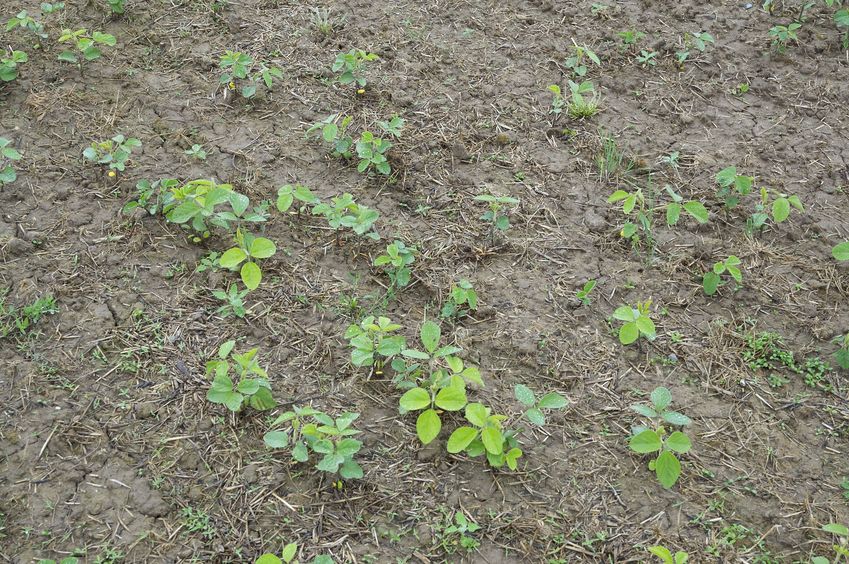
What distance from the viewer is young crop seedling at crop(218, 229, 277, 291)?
2.49 metres

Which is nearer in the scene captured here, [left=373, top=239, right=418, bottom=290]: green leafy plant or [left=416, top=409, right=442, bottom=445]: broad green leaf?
[left=416, top=409, right=442, bottom=445]: broad green leaf

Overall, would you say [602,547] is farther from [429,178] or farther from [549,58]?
[549,58]

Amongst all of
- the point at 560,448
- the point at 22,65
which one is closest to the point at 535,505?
the point at 560,448

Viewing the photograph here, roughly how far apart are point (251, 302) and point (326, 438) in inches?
29.1

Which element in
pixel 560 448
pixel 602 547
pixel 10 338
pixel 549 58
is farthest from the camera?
pixel 549 58

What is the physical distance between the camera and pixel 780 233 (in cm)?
292

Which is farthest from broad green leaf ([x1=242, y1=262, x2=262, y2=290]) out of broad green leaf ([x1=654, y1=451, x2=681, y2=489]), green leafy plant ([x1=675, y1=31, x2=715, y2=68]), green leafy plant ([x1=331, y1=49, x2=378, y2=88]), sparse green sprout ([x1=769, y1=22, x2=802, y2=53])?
sparse green sprout ([x1=769, y1=22, x2=802, y2=53])

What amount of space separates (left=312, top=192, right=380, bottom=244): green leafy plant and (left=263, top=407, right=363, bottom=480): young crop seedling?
815mm

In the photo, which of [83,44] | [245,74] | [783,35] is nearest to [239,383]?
[245,74]

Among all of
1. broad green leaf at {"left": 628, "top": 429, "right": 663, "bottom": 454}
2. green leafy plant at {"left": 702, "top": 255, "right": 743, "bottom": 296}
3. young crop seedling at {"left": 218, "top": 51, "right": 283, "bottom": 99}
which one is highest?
young crop seedling at {"left": 218, "top": 51, "right": 283, "bottom": 99}

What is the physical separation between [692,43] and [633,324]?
1995mm

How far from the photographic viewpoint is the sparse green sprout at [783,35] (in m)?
3.53

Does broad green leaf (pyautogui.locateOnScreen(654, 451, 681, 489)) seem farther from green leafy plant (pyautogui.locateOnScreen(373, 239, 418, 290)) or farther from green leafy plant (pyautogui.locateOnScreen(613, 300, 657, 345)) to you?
green leafy plant (pyautogui.locateOnScreen(373, 239, 418, 290))

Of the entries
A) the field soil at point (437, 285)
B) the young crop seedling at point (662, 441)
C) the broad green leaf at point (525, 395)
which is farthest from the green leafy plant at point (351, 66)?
the young crop seedling at point (662, 441)
